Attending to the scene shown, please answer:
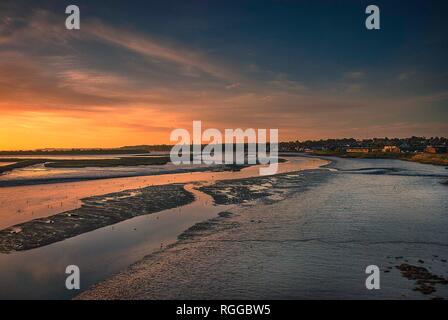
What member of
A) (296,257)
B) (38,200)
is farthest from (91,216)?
(296,257)

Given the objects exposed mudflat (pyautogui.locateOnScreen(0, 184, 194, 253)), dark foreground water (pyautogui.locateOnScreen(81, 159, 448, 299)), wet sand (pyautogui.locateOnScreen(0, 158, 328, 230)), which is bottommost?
dark foreground water (pyautogui.locateOnScreen(81, 159, 448, 299))

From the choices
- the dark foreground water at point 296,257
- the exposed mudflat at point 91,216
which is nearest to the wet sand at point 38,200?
the exposed mudflat at point 91,216

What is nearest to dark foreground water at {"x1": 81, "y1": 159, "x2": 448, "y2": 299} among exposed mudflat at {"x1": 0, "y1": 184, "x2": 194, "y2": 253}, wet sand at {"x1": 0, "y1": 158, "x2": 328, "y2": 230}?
exposed mudflat at {"x1": 0, "y1": 184, "x2": 194, "y2": 253}

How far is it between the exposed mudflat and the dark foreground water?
6.83 meters

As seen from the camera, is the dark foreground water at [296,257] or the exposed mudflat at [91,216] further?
the exposed mudflat at [91,216]

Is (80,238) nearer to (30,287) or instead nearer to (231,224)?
(30,287)

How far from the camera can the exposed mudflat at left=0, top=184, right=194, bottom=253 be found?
19.2m

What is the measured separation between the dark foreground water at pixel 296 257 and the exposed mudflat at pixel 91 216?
683 cm

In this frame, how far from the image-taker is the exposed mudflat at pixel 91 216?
19.2 meters

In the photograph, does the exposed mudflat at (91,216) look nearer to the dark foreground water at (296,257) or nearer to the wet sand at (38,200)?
the wet sand at (38,200)

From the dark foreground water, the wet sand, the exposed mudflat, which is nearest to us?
the dark foreground water

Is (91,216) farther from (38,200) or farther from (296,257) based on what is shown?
(296,257)

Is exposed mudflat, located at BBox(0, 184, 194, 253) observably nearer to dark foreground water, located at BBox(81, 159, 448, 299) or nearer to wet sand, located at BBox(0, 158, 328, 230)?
wet sand, located at BBox(0, 158, 328, 230)
